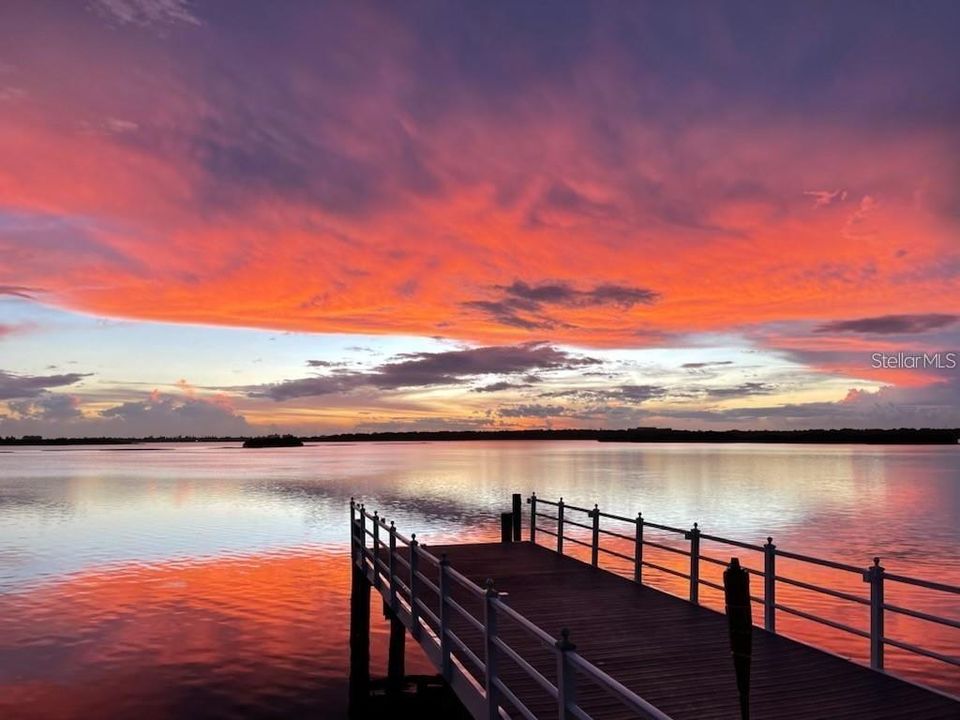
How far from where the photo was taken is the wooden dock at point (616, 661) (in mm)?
9055

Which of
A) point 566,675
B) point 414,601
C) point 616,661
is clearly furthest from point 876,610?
point 414,601

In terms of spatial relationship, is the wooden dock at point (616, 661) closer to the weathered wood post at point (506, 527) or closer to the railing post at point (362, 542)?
the railing post at point (362, 542)

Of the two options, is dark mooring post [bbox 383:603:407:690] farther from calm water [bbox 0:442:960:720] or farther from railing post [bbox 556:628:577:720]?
railing post [bbox 556:628:577:720]

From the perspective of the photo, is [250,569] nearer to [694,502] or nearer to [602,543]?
[602,543]

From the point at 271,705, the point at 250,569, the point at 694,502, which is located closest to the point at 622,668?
the point at 271,705

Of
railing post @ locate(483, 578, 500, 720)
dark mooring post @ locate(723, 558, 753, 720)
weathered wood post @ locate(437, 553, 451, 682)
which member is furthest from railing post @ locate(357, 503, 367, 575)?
dark mooring post @ locate(723, 558, 753, 720)

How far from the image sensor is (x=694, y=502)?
71.1 meters

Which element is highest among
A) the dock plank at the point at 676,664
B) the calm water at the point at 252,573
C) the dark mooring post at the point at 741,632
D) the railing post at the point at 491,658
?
the dark mooring post at the point at 741,632

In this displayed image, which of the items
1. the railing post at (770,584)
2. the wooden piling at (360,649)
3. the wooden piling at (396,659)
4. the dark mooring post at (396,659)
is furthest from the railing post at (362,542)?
the railing post at (770,584)

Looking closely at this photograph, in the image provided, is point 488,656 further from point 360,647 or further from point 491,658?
point 360,647

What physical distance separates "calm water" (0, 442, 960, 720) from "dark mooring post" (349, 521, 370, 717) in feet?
1.80

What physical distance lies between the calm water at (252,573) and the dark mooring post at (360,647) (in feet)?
1.80

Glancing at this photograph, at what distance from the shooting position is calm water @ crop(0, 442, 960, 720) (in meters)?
20.9

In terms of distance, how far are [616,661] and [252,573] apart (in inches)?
1143
